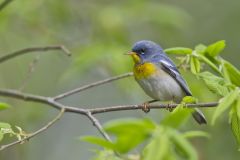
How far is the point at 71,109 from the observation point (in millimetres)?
3061

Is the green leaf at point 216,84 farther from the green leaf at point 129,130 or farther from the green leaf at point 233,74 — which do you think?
the green leaf at point 129,130

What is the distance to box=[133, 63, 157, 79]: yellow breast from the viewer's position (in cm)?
407

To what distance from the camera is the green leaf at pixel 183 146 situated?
1.68m

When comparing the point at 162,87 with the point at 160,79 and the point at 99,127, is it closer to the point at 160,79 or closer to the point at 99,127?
the point at 160,79

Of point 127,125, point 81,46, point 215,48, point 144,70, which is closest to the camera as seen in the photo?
point 127,125

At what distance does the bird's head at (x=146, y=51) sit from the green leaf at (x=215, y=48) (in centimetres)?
118

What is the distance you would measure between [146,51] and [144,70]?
233 millimetres

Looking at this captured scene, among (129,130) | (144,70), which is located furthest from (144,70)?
(129,130)

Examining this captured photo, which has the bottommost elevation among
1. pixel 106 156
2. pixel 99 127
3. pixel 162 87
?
pixel 106 156

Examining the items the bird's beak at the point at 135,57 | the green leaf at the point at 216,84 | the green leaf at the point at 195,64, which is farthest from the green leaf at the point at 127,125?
the bird's beak at the point at 135,57


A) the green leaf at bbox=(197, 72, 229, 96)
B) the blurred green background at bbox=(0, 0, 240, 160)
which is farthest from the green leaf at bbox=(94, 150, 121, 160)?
the blurred green background at bbox=(0, 0, 240, 160)

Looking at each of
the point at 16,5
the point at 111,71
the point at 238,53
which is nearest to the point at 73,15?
the point at 16,5

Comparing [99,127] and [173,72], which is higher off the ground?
[173,72]

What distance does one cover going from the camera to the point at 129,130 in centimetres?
171
